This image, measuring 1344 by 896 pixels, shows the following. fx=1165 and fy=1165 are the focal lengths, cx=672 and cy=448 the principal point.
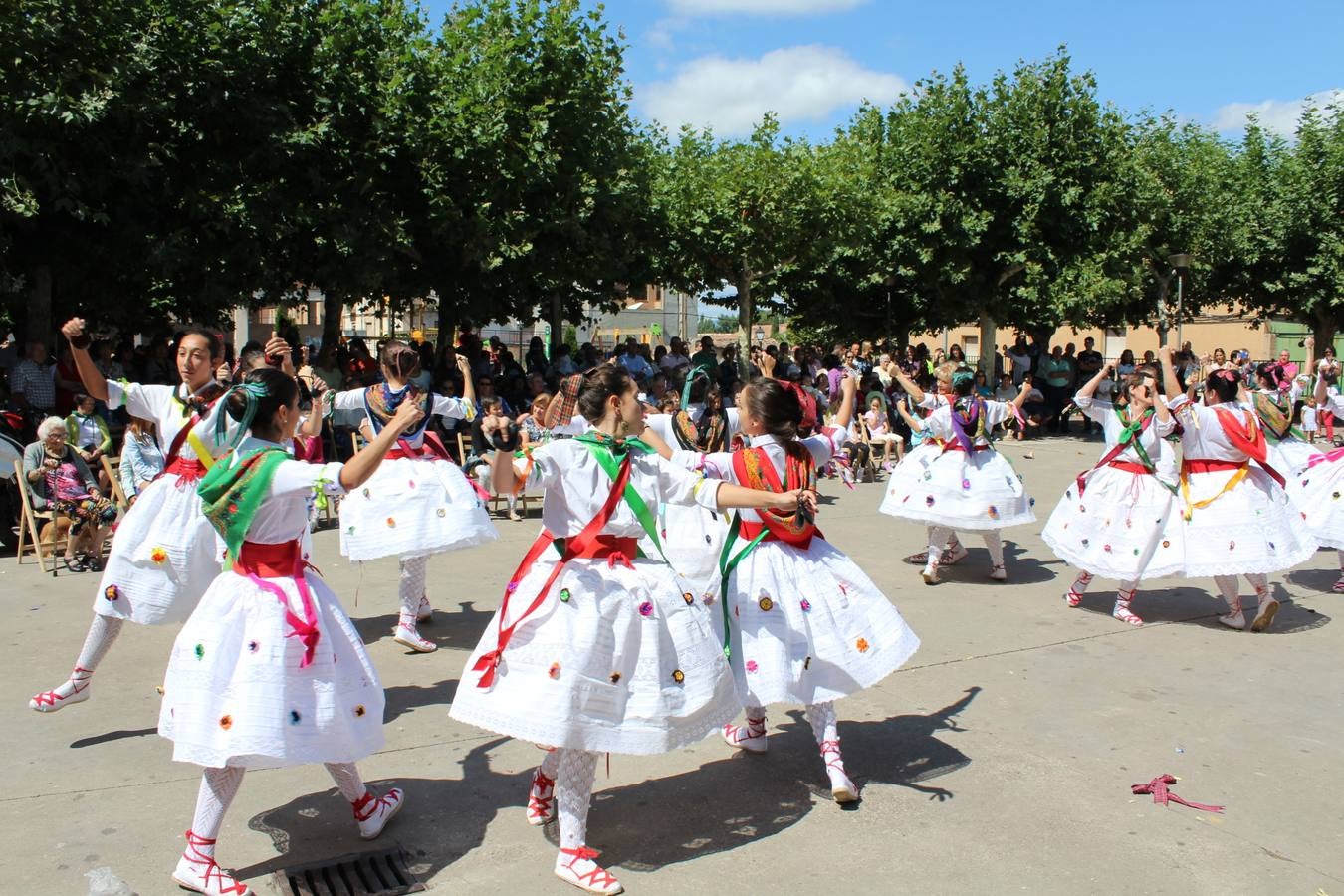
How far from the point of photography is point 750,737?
5410 mm

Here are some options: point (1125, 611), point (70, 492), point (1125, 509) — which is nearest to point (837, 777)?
point (1125, 611)

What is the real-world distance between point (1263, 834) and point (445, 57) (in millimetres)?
14842

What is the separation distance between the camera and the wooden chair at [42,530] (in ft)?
31.1

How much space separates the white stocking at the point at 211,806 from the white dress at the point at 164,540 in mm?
1907

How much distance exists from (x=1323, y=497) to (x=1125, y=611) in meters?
2.32

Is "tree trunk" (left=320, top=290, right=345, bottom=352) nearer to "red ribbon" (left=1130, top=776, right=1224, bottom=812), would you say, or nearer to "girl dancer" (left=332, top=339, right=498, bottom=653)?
"girl dancer" (left=332, top=339, right=498, bottom=653)

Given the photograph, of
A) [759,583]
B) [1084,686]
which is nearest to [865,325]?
[1084,686]

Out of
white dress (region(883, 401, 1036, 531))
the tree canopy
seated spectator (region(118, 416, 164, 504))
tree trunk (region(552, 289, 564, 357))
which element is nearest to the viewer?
seated spectator (region(118, 416, 164, 504))

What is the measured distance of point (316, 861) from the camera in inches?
167

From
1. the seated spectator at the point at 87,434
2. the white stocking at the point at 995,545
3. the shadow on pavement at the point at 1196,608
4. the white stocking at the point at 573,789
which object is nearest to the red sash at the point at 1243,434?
the shadow on pavement at the point at 1196,608

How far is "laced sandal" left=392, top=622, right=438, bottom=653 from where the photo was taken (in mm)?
6961

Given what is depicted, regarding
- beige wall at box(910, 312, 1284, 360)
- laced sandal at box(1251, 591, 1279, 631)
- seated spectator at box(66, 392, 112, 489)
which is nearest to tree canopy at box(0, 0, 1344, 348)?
seated spectator at box(66, 392, 112, 489)

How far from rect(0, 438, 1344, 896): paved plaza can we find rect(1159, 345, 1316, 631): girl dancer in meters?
0.44

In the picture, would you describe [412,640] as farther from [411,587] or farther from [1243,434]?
[1243,434]
